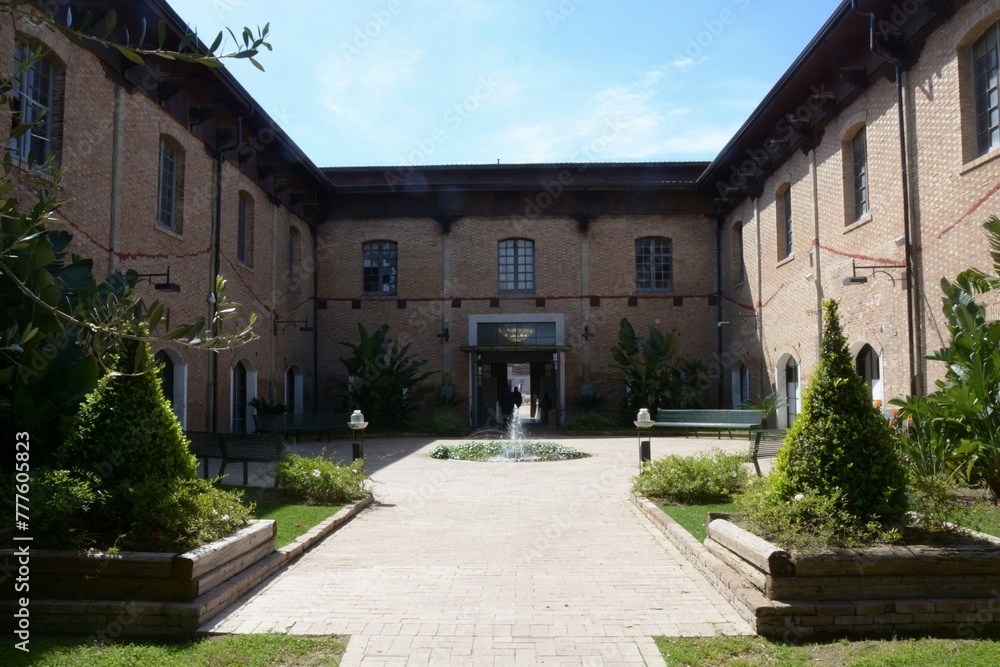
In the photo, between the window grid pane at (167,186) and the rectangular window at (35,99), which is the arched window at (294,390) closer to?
the window grid pane at (167,186)

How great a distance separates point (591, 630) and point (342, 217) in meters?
20.4

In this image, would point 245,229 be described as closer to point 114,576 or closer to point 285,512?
point 285,512

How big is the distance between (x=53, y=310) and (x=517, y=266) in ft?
68.8

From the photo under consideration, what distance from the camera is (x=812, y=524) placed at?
5348 millimetres

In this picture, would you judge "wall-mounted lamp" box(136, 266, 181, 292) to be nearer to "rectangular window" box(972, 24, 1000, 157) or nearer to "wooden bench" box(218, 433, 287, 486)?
"wooden bench" box(218, 433, 287, 486)

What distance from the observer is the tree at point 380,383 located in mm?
20734

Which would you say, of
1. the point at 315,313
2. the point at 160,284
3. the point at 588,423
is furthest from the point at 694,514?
the point at 315,313

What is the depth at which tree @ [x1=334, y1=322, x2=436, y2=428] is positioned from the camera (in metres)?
20.7

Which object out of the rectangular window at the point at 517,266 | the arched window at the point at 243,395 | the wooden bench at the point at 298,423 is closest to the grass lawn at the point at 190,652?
the wooden bench at the point at 298,423

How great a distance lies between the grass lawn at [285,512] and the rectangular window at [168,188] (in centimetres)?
654

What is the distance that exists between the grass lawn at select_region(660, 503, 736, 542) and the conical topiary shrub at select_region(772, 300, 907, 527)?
5.12 feet

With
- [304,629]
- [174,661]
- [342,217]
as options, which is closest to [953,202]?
[304,629]

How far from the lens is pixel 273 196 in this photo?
1950 centimetres

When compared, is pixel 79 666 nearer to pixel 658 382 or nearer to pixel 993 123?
pixel 993 123
